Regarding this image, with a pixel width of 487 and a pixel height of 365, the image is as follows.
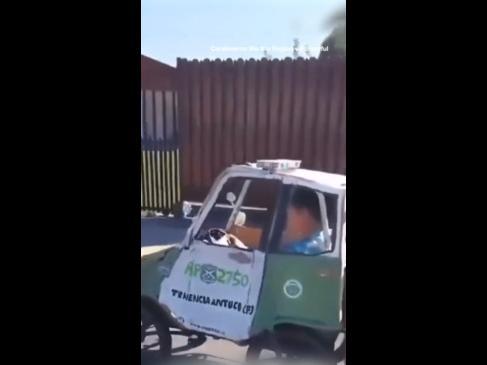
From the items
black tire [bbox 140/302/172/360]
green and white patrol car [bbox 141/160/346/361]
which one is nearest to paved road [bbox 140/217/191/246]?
green and white patrol car [bbox 141/160/346/361]

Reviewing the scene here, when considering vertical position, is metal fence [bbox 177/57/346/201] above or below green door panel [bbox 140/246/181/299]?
above

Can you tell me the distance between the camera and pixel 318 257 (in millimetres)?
2109

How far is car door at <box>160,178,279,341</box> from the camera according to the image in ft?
7.03

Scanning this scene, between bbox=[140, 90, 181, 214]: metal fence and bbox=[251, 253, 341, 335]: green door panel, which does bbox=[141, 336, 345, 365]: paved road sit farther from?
bbox=[140, 90, 181, 214]: metal fence

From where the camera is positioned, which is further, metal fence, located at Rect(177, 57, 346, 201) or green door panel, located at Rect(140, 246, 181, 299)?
green door panel, located at Rect(140, 246, 181, 299)

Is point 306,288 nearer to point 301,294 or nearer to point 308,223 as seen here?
point 301,294

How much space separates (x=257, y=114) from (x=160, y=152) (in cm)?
41

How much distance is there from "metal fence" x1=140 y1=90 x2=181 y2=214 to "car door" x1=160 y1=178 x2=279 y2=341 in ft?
0.59
